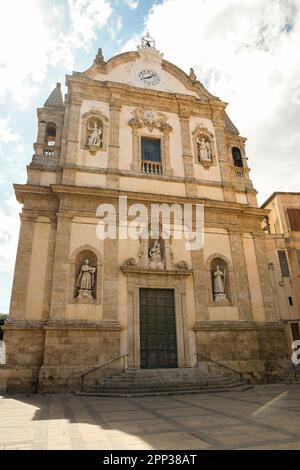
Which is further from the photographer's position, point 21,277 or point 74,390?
point 21,277

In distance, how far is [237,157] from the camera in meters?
18.5

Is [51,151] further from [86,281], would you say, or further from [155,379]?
[155,379]

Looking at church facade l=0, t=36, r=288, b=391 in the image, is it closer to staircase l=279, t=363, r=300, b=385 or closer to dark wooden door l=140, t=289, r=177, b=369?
dark wooden door l=140, t=289, r=177, b=369

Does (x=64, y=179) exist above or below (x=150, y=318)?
above

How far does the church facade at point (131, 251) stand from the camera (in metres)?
12.0

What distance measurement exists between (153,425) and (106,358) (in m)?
6.53

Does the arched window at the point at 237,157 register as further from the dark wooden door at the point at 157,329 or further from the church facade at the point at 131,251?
the dark wooden door at the point at 157,329

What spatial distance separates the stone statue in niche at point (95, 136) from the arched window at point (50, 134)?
1848 mm

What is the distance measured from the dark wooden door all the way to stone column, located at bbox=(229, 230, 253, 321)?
3066 mm

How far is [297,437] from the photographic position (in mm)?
4617

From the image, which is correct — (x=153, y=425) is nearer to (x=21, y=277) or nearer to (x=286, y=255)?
(x=21, y=277)

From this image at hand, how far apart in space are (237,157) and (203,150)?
2531mm

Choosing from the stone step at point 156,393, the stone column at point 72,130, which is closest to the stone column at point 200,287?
the stone step at point 156,393

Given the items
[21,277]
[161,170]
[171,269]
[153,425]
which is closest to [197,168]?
[161,170]
